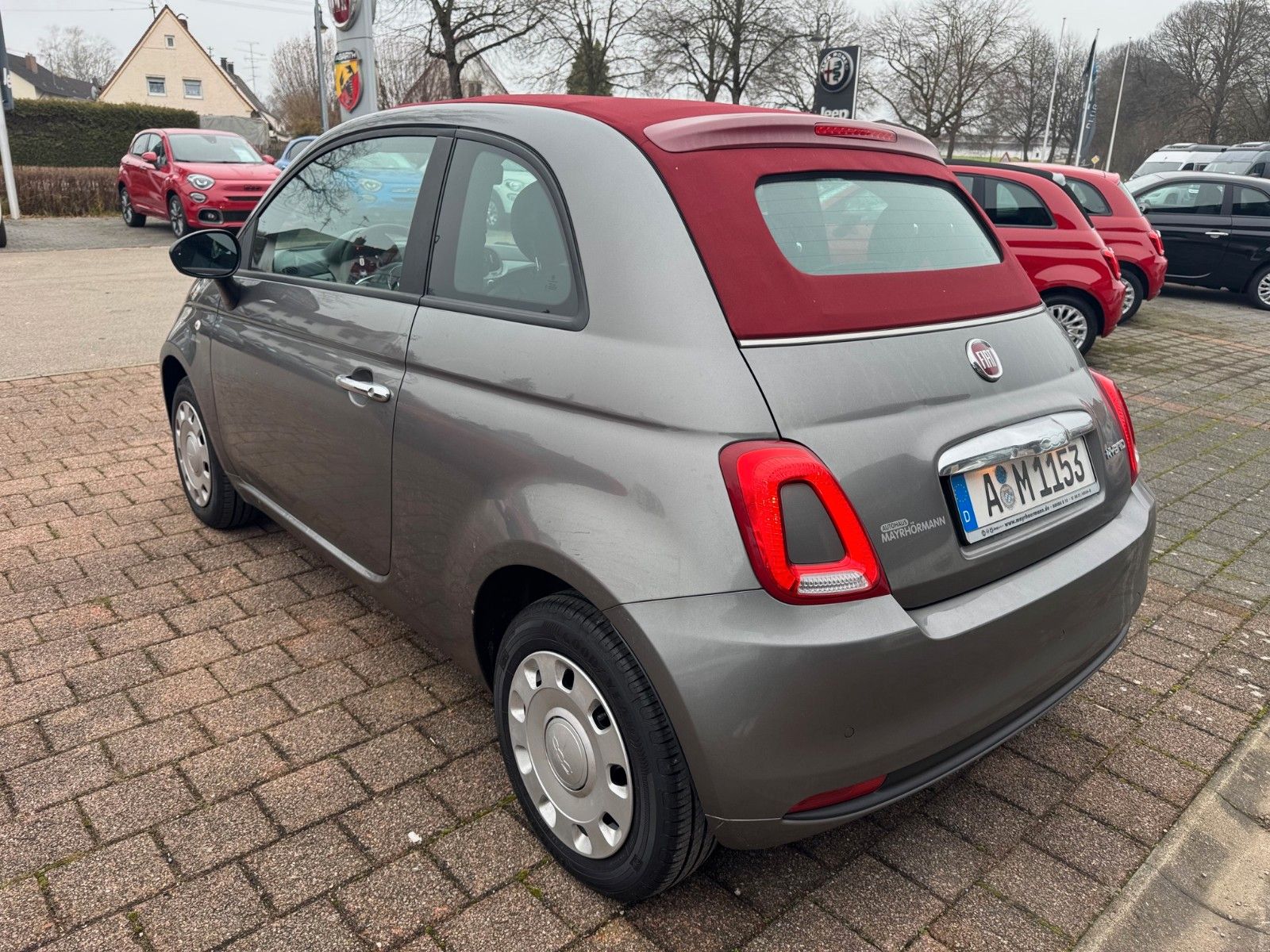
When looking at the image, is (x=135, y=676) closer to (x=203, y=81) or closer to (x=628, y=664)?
(x=628, y=664)

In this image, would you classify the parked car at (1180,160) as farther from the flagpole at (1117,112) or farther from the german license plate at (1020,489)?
the flagpole at (1117,112)

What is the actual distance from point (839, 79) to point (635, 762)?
14541 mm

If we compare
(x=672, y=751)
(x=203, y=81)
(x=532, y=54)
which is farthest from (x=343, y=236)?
(x=203, y=81)

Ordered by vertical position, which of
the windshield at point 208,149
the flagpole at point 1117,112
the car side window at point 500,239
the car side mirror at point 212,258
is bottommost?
the car side mirror at point 212,258

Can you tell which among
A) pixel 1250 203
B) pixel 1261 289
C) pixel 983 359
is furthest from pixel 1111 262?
Result: pixel 983 359

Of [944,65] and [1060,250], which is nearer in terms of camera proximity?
[1060,250]

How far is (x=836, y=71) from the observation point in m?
14.7

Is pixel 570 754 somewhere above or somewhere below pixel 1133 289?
below

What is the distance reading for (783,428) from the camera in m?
1.95

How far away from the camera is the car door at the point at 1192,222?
1370 cm

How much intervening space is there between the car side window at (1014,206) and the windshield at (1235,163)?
1497 cm

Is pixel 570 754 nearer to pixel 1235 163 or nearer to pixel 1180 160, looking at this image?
pixel 1235 163

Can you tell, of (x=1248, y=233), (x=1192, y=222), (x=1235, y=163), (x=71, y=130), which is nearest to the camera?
(x=1248, y=233)

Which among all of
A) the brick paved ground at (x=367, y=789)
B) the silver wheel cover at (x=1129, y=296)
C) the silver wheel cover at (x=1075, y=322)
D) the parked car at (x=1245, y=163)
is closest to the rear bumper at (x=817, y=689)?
the brick paved ground at (x=367, y=789)
